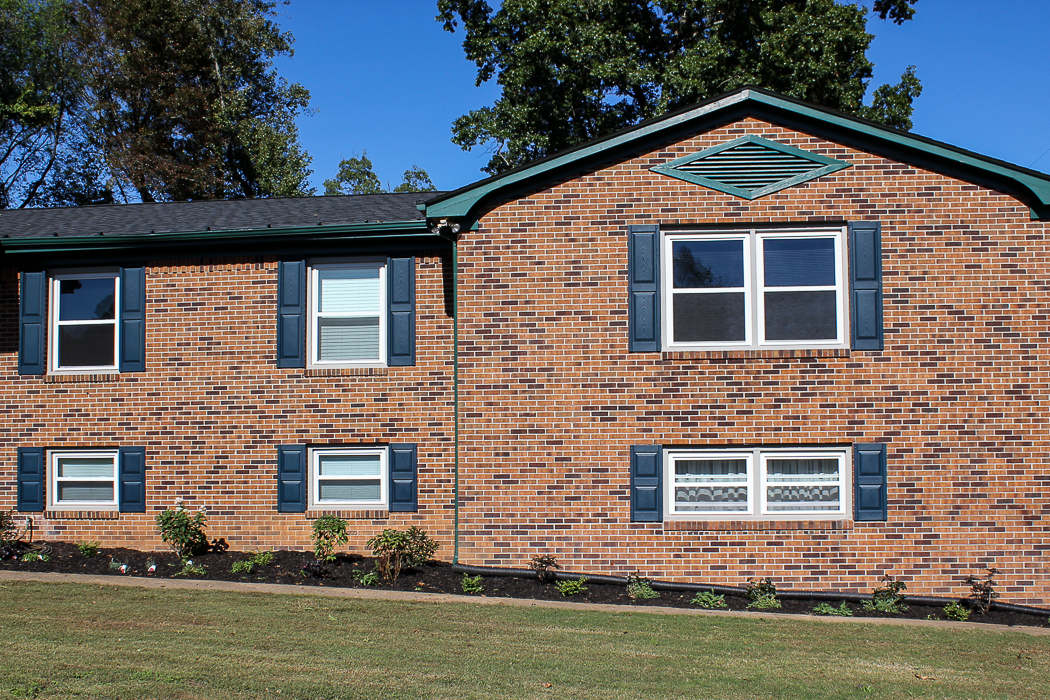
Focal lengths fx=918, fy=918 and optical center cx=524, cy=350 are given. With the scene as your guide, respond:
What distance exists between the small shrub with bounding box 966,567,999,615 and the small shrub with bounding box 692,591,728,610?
262 centimetres

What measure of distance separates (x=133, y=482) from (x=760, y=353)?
7876 millimetres

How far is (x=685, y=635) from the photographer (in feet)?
26.1

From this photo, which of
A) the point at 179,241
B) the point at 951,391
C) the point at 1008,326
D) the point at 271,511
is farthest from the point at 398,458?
the point at 1008,326

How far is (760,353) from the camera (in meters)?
10.2

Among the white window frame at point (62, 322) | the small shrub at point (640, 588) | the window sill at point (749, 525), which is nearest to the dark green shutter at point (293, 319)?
the white window frame at point (62, 322)

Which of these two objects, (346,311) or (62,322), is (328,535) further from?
(62,322)

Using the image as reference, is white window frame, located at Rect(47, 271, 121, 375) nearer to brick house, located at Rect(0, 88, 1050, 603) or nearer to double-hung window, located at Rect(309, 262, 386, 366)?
double-hung window, located at Rect(309, 262, 386, 366)

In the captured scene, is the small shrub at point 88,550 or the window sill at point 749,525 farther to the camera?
the small shrub at point 88,550

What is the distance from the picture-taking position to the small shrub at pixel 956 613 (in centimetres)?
927

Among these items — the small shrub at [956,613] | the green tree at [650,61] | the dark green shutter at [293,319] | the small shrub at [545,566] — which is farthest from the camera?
the green tree at [650,61]

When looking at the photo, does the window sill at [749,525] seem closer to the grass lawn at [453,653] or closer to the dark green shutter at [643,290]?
the grass lawn at [453,653]

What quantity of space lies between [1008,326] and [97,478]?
11.2 metres

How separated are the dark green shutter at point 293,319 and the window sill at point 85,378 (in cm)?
220

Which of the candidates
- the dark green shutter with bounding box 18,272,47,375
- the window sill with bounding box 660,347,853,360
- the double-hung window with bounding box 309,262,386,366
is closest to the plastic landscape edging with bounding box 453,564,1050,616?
the window sill with bounding box 660,347,853,360
